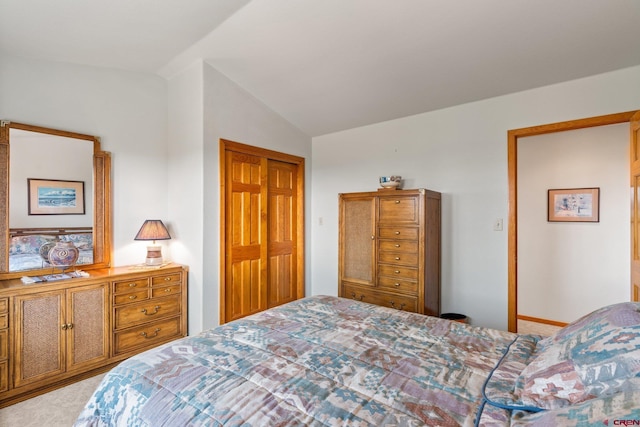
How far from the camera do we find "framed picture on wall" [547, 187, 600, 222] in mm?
3373

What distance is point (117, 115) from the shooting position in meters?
2.96

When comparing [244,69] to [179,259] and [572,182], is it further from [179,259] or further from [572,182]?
[572,182]

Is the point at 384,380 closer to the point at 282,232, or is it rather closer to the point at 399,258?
the point at 399,258

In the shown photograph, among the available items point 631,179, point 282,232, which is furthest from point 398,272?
point 631,179

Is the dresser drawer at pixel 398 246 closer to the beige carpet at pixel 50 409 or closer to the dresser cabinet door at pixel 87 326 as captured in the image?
the dresser cabinet door at pixel 87 326

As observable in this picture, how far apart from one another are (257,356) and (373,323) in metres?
0.70

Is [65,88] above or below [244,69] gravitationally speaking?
below

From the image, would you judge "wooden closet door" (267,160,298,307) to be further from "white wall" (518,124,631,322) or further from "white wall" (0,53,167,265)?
"white wall" (518,124,631,322)

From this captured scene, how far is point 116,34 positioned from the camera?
235 centimetres

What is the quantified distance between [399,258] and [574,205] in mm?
2209


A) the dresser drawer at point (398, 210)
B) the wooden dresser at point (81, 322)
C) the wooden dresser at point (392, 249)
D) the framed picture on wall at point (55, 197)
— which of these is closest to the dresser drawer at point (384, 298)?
the wooden dresser at point (392, 249)

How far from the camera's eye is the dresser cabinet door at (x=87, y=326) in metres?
2.34

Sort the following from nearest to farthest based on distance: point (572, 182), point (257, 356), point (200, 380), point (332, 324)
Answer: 1. point (200, 380)
2. point (257, 356)
3. point (332, 324)
4. point (572, 182)

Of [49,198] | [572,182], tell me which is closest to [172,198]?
[49,198]
